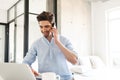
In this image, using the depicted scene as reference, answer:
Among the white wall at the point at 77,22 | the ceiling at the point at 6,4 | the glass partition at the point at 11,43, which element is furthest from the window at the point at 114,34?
the glass partition at the point at 11,43

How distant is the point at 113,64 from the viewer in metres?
4.85

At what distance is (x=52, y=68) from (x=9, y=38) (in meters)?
5.16

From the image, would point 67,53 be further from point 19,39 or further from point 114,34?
point 19,39

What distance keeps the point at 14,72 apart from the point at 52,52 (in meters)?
0.58

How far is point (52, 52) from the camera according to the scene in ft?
4.77

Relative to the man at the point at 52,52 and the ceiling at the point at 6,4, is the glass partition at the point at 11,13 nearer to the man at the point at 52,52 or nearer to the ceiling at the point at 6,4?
the ceiling at the point at 6,4

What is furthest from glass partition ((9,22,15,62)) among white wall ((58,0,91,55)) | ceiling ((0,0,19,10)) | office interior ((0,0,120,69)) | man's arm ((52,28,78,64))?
man's arm ((52,28,78,64))

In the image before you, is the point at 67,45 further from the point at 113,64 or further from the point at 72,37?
the point at 113,64

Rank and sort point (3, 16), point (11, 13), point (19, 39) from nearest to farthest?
point (19, 39), point (11, 13), point (3, 16)

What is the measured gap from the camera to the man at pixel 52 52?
140 cm

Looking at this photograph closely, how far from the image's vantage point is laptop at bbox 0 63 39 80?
0.88 m

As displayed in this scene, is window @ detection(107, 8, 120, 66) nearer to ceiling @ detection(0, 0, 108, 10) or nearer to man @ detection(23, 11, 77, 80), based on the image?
ceiling @ detection(0, 0, 108, 10)

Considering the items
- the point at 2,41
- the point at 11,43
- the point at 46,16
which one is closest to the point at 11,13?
the point at 11,43

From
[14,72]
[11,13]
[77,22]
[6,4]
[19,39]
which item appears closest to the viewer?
[14,72]
